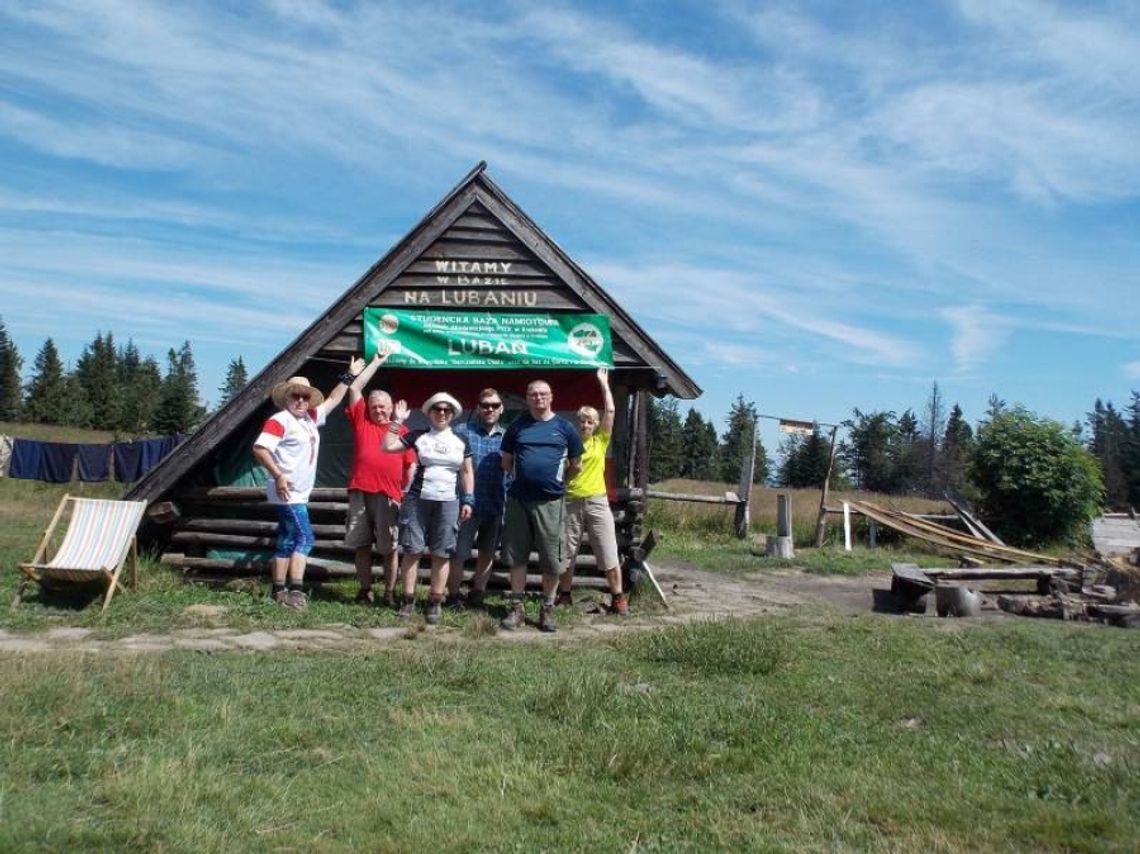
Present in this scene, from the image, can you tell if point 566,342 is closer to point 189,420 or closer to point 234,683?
point 234,683

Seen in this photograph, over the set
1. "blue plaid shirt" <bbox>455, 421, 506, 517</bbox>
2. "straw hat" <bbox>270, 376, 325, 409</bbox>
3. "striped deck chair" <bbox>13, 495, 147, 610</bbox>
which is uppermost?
"straw hat" <bbox>270, 376, 325, 409</bbox>

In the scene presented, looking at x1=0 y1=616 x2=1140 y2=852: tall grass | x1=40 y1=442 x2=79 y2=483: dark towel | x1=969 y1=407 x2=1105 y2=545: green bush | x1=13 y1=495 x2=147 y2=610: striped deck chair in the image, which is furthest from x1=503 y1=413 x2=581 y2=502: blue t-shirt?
x1=40 y1=442 x2=79 y2=483: dark towel

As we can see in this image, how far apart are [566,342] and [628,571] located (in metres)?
2.25

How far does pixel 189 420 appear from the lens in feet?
180

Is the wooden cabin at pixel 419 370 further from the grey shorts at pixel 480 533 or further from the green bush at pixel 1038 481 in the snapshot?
the green bush at pixel 1038 481

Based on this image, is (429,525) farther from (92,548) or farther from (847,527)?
(847,527)

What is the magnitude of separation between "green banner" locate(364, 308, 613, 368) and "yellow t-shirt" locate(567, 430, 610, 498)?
4.32 ft

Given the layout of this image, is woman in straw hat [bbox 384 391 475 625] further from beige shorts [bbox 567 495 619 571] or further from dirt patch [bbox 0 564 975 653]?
beige shorts [bbox 567 495 619 571]

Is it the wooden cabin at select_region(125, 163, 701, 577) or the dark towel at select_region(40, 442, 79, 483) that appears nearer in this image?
the wooden cabin at select_region(125, 163, 701, 577)

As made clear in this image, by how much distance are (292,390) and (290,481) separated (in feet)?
2.61

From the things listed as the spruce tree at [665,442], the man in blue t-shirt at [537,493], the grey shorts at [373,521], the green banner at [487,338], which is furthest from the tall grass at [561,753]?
the spruce tree at [665,442]

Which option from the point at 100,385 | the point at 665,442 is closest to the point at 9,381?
the point at 100,385

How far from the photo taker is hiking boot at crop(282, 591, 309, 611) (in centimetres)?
802

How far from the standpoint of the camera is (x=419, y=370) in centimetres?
1033
